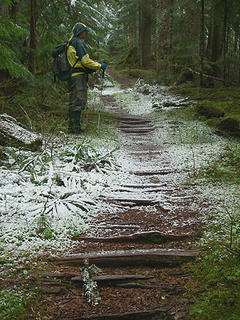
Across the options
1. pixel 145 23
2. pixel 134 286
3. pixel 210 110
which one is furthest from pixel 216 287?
pixel 145 23

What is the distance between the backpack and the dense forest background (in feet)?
2.75

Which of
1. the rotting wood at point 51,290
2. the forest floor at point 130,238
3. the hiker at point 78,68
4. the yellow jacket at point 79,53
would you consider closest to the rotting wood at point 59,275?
the forest floor at point 130,238

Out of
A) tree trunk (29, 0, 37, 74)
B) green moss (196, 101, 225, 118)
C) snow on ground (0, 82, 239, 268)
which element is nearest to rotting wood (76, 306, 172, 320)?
snow on ground (0, 82, 239, 268)

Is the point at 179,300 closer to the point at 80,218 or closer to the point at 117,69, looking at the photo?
→ the point at 80,218

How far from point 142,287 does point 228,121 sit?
22.2 feet

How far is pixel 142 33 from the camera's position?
77.4ft

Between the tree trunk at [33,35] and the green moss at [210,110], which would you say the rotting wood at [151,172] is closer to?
the green moss at [210,110]

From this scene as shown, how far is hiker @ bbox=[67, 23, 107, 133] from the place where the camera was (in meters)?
7.60

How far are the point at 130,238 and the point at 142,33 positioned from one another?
909 inches

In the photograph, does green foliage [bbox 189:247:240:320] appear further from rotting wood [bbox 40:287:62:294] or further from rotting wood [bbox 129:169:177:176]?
rotting wood [bbox 129:169:177:176]

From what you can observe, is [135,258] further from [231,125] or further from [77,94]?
[231,125]

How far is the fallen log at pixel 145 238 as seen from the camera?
350 centimetres

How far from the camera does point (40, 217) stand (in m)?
3.70

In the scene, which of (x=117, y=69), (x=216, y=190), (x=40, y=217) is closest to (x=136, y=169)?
(x=216, y=190)
